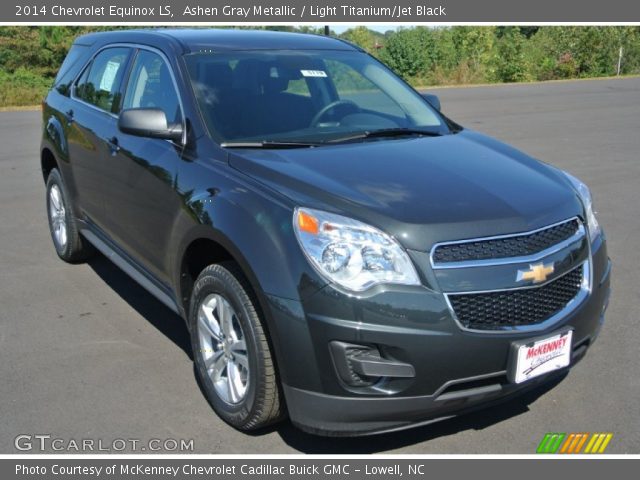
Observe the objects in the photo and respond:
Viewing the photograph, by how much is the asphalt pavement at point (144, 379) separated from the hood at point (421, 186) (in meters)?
1.05

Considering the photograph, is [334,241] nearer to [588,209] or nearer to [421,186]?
[421,186]

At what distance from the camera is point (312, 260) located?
300 cm

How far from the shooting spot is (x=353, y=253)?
301 cm

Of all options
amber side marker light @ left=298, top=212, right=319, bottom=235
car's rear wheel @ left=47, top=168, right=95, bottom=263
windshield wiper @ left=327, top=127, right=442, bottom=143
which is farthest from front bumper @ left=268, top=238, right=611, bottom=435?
car's rear wheel @ left=47, top=168, right=95, bottom=263

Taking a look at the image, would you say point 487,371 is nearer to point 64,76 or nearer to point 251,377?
point 251,377

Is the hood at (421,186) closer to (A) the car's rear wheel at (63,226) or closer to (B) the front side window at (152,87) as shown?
(B) the front side window at (152,87)

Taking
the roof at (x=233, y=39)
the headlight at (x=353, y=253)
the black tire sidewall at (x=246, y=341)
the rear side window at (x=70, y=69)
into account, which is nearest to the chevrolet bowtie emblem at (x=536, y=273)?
the headlight at (x=353, y=253)

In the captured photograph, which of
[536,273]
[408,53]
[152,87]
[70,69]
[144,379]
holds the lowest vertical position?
[408,53]

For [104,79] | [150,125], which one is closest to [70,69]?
[104,79]

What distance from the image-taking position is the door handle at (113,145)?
4668 millimetres

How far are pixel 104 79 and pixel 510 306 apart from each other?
3540 mm

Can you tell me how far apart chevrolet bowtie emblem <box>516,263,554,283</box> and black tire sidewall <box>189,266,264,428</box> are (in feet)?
3.80

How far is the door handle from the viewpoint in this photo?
4668 mm

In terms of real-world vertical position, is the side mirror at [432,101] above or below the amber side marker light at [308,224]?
above
